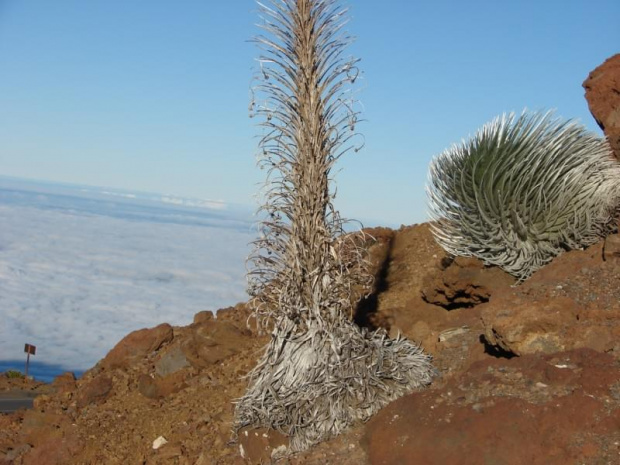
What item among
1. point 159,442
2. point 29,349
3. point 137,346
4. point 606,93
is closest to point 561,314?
point 159,442

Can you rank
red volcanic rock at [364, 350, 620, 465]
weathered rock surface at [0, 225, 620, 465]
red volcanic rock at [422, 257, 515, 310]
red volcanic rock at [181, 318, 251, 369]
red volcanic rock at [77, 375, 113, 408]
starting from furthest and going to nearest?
red volcanic rock at [77, 375, 113, 408] → red volcanic rock at [181, 318, 251, 369] → red volcanic rock at [422, 257, 515, 310] → weathered rock surface at [0, 225, 620, 465] → red volcanic rock at [364, 350, 620, 465]

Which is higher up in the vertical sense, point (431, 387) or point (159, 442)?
point (431, 387)

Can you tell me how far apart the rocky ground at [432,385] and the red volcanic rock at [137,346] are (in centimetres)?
2

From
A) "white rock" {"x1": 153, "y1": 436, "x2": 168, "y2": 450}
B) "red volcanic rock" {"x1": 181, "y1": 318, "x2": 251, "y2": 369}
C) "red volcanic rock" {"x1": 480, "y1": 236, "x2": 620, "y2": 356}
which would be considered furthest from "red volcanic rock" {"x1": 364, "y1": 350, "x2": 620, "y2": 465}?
"red volcanic rock" {"x1": 181, "y1": 318, "x2": 251, "y2": 369}

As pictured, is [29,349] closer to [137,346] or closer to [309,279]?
[137,346]

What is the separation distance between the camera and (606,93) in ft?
31.4

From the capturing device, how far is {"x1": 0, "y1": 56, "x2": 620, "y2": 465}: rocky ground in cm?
511

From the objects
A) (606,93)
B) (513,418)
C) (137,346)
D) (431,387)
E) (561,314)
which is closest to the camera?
(513,418)

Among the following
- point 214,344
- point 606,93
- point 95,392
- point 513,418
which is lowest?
point 95,392

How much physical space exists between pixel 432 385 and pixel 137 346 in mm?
5755

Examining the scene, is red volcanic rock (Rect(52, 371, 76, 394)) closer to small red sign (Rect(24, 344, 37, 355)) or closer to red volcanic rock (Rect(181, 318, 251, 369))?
red volcanic rock (Rect(181, 318, 251, 369))

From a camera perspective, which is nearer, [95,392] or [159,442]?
[159,442]

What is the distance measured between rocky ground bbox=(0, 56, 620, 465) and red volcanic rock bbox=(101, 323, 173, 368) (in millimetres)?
20

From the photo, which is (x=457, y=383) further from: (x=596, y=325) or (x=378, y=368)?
(x=596, y=325)
